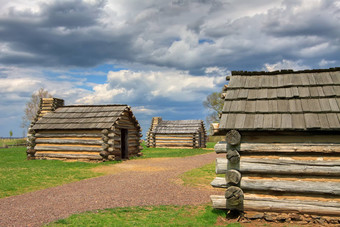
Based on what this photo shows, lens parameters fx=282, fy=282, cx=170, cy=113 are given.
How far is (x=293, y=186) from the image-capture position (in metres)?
7.02

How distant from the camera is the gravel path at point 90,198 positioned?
7941 mm

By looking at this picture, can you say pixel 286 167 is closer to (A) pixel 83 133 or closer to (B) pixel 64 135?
(A) pixel 83 133

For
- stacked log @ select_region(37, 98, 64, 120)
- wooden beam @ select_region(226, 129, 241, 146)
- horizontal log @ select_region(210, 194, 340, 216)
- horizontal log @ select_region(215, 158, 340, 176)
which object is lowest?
horizontal log @ select_region(210, 194, 340, 216)

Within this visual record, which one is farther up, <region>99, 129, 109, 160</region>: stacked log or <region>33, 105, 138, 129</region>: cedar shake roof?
<region>33, 105, 138, 129</region>: cedar shake roof

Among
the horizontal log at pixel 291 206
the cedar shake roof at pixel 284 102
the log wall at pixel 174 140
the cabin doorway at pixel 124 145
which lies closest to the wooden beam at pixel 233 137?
the cedar shake roof at pixel 284 102

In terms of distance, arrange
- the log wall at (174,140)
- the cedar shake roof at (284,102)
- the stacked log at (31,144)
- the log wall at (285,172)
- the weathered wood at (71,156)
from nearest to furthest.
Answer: the log wall at (285,172)
the cedar shake roof at (284,102)
the weathered wood at (71,156)
the stacked log at (31,144)
the log wall at (174,140)

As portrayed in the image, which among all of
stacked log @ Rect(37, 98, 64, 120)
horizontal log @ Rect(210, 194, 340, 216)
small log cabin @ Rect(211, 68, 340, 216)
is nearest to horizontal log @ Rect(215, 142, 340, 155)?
small log cabin @ Rect(211, 68, 340, 216)

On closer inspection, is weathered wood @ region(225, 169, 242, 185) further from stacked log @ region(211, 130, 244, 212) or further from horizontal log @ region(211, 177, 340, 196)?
horizontal log @ region(211, 177, 340, 196)

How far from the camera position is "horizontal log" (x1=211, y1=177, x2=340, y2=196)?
6.83 metres

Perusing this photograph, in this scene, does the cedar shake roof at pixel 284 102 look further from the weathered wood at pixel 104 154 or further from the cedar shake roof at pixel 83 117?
the cedar shake roof at pixel 83 117

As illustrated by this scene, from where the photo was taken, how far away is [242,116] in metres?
7.52

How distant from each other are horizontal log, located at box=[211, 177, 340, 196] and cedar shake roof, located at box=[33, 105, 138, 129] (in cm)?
1474

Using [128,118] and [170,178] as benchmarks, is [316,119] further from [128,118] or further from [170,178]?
[128,118]

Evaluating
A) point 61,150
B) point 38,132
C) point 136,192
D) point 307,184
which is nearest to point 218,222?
point 307,184
